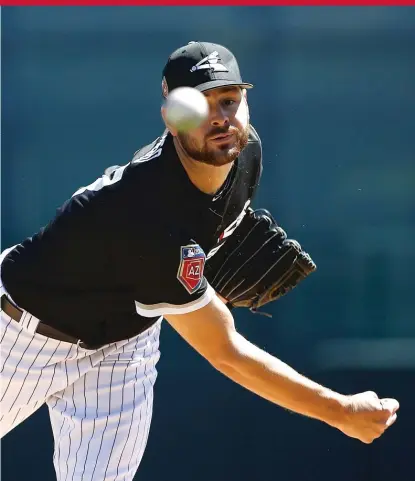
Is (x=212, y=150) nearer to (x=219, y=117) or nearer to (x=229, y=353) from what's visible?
(x=219, y=117)

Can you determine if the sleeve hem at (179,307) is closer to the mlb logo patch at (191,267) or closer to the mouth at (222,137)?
A: the mlb logo patch at (191,267)

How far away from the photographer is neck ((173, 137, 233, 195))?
209cm

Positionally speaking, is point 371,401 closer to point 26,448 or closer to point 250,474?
point 250,474

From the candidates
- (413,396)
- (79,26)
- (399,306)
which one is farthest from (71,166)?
(413,396)

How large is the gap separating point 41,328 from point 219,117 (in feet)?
2.24

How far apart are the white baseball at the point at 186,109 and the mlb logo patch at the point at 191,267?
25cm

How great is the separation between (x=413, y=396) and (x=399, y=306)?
0.31 m

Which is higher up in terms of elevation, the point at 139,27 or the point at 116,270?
the point at 139,27

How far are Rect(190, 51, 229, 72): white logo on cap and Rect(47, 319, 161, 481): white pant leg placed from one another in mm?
738

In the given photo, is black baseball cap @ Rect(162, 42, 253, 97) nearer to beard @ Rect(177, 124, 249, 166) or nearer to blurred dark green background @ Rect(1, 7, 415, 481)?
beard @ Rect(177, 124, 249, 166)

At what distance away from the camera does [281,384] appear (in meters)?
2.03

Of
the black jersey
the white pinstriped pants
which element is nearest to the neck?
the black jersey

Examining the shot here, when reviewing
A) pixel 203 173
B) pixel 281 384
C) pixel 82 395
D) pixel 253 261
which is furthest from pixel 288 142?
pixel 281 384

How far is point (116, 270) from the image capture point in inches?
84.2
